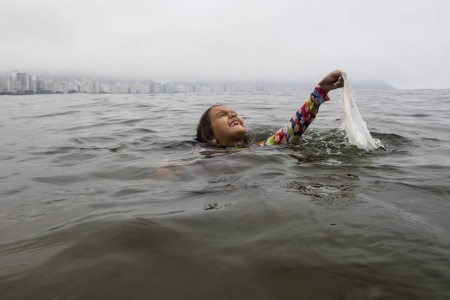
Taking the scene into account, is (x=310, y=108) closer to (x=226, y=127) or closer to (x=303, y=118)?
(x=303, y=118)

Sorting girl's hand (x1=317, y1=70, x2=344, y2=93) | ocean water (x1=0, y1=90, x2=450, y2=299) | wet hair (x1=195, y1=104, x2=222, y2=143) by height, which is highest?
girl's hand (x1=317, y1=70, x2=344, y2=93)

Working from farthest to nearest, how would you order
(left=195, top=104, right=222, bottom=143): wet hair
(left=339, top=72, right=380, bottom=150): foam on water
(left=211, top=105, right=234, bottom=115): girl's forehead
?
(left=195, top=104, right=222, bottom=143): wet hair, (left=211, top=105, right=234, bottom=115): girl's forehead, (left=339, top=72, right=380, bottom=150): foam on water

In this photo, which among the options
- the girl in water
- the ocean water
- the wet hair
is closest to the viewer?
the ocean water

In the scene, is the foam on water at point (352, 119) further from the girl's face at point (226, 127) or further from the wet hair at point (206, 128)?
the wet hair at point (206, 128)

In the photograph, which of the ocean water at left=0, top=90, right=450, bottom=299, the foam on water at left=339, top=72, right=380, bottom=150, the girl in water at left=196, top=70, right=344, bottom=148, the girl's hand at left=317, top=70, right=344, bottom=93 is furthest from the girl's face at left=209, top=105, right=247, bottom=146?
the foam on water at left=339, top=72, right=380, bottom=150

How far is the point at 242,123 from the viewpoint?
479 cm

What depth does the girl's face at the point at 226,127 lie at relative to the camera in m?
4.68

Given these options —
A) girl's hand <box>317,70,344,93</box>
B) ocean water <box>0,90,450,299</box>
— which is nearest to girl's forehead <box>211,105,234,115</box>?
ocean water <box>0,90,450,299</box>

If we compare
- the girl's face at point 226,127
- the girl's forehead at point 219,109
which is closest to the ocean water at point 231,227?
the girl's face at point 226,127

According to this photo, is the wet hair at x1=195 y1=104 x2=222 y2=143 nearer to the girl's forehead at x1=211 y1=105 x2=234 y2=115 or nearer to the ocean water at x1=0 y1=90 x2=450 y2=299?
the girl's forehead at x1=211 y1=105 x2=234 y2=115

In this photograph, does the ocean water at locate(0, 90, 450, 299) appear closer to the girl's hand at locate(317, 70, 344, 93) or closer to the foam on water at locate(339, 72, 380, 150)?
the foam on water at locate(339, 72, 380, 150)

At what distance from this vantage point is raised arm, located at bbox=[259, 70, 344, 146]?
429 centimetres

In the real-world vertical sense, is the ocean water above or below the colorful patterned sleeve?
below

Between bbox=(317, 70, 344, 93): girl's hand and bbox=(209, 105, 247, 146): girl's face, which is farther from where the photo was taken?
bbox=(209, 105, 247, 146): girl's face
